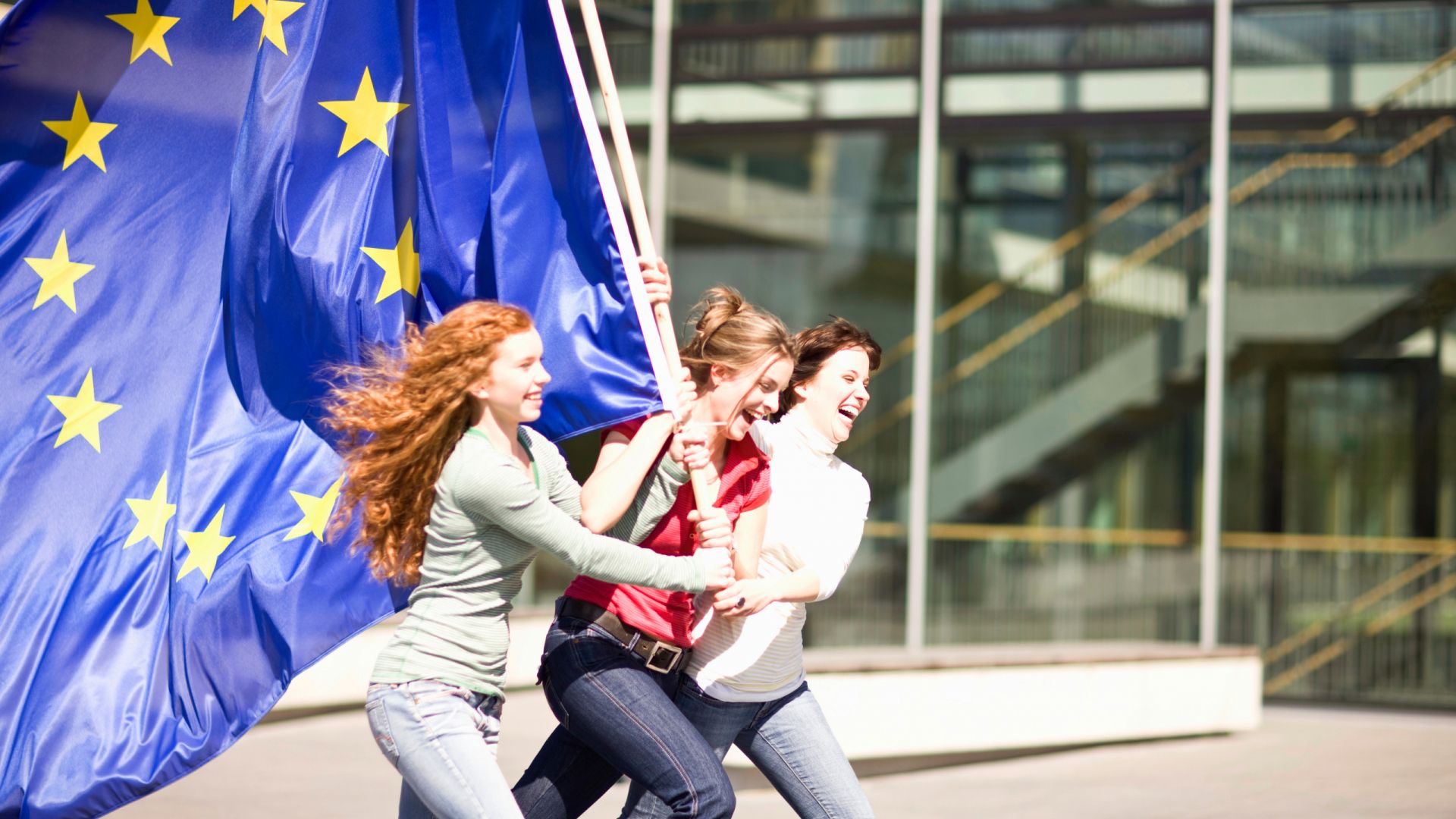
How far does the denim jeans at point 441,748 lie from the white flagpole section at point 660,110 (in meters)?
7.55

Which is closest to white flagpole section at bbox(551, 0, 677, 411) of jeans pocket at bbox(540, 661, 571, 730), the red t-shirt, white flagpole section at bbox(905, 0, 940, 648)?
the red t-shirt

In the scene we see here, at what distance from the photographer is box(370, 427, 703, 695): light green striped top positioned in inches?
131

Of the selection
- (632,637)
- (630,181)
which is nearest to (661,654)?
(632,637)

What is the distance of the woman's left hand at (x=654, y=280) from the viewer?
12.7 ft

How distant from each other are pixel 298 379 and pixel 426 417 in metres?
0.76

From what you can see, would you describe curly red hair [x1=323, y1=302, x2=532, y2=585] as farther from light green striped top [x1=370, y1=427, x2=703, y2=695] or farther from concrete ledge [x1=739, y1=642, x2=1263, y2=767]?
concrete ledge [x1=739, y1=642, x2=1263, y2=767]

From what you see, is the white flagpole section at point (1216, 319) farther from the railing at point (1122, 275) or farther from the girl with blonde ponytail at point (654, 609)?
the girl with blonde ponytail at point (654, 609)

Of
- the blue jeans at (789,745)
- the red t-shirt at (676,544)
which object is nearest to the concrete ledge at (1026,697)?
the blue jeans at (789,745)

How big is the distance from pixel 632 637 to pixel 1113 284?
888cm

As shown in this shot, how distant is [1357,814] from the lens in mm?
6695

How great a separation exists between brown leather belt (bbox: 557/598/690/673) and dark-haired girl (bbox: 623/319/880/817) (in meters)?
0.17

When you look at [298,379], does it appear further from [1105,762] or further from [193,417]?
[1105,762]

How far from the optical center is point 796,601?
3822mm

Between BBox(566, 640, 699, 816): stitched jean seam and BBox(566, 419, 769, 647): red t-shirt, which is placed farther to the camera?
BBox(566, 419, 769, 647): red t-shirt
